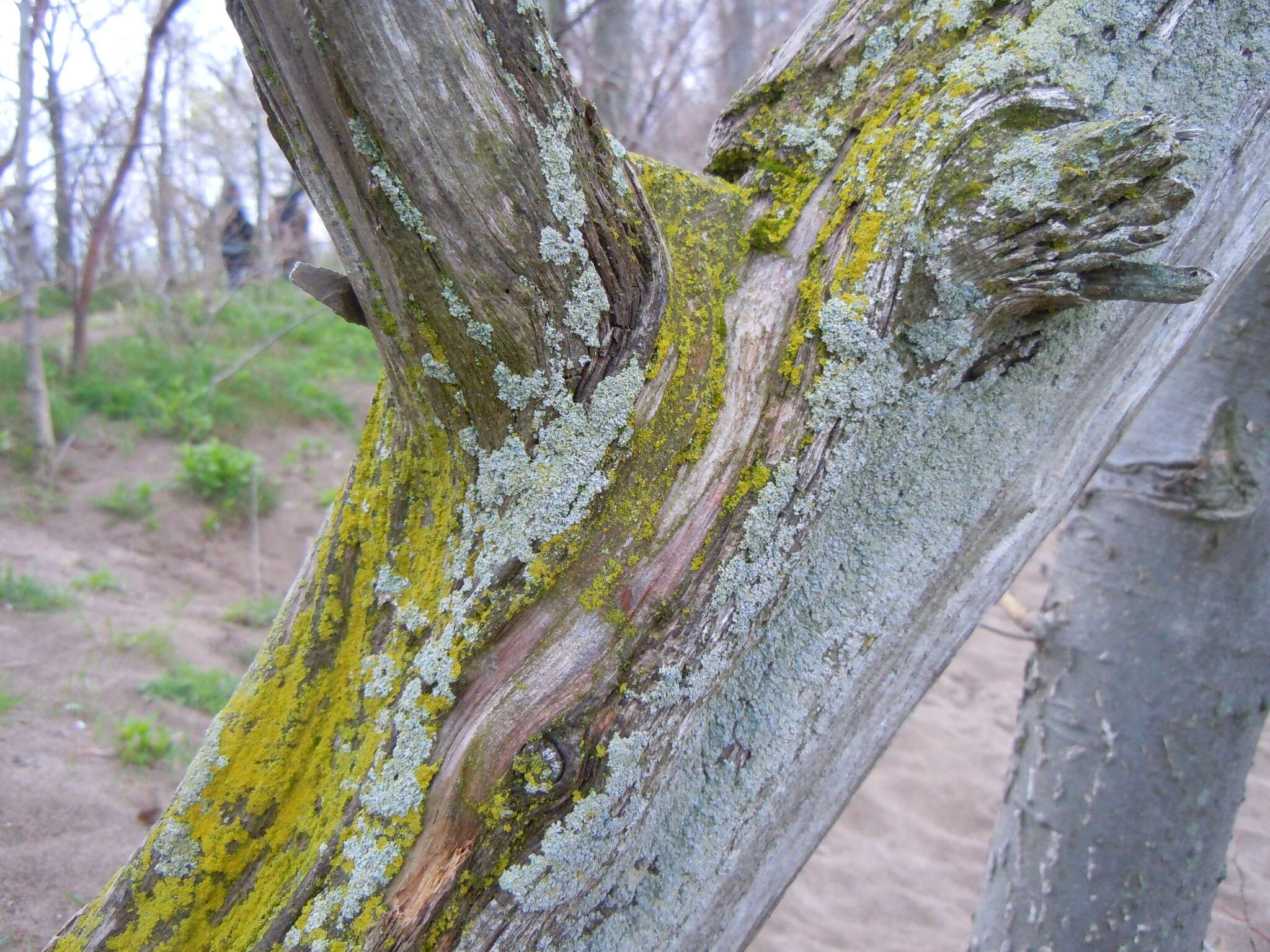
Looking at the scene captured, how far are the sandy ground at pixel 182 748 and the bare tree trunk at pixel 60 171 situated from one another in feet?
5.77

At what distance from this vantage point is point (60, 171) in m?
5.90

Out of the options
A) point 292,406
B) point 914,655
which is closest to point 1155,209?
point 914,655

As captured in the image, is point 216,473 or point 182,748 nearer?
point 182,748

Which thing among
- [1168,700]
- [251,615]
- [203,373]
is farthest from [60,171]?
[1168,700]

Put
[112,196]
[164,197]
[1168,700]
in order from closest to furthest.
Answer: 1. [1168,700]
2. [112,196]
3. [164,197]

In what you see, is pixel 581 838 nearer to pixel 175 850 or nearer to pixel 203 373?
pixel 175 850

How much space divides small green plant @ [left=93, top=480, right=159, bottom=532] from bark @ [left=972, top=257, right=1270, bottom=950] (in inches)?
186

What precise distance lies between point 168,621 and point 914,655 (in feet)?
12.3

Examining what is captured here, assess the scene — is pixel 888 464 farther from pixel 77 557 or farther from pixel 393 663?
pixel 77 557

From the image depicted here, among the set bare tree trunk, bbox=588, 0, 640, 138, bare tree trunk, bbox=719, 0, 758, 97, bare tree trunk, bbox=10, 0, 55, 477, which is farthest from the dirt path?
bare tree trunk, bbox=719, 0, 758, 97

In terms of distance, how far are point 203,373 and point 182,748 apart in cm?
393

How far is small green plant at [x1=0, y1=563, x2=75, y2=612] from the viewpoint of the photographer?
142 inches

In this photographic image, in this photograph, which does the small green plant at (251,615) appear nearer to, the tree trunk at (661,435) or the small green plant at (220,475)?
the small green plant at (220,475)

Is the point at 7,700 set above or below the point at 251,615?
below
